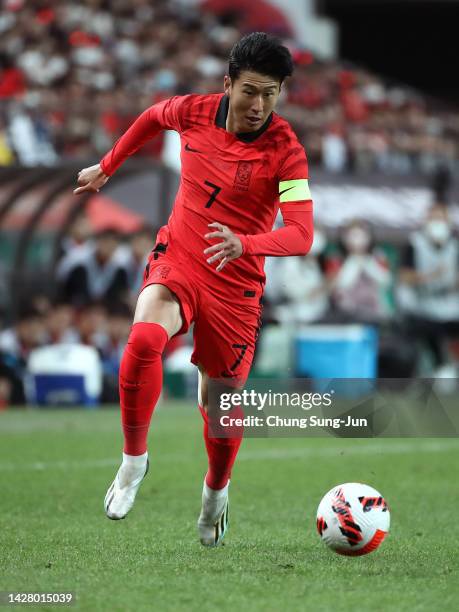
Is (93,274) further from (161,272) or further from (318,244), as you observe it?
(161,272)

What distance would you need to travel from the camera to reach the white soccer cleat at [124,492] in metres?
5.18

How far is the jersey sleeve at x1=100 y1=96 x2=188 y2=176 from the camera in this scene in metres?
5.61

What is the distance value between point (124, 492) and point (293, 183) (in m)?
1.55

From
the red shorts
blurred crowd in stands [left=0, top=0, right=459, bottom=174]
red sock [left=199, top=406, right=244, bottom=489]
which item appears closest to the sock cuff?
red sock [left=199, top=406, right=244, bottom=489]

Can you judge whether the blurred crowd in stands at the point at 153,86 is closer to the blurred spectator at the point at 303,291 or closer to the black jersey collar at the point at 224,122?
the blurred spectator at the point at 303,291

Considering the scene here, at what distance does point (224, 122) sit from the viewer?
546 centimetres

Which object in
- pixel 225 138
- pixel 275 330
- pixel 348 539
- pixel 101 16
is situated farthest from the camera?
pixel 101 16

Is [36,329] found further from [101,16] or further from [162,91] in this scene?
[101,16]

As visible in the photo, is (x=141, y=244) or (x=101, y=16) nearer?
(x=141, y=244)

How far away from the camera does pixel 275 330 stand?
554 inches

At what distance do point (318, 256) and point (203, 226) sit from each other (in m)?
9.82

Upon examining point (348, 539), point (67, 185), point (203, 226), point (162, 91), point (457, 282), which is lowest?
point (162, 91)

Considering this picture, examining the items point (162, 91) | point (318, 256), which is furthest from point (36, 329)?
point (162, 91)

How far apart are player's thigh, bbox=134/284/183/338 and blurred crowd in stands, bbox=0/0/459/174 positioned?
37.8ft
